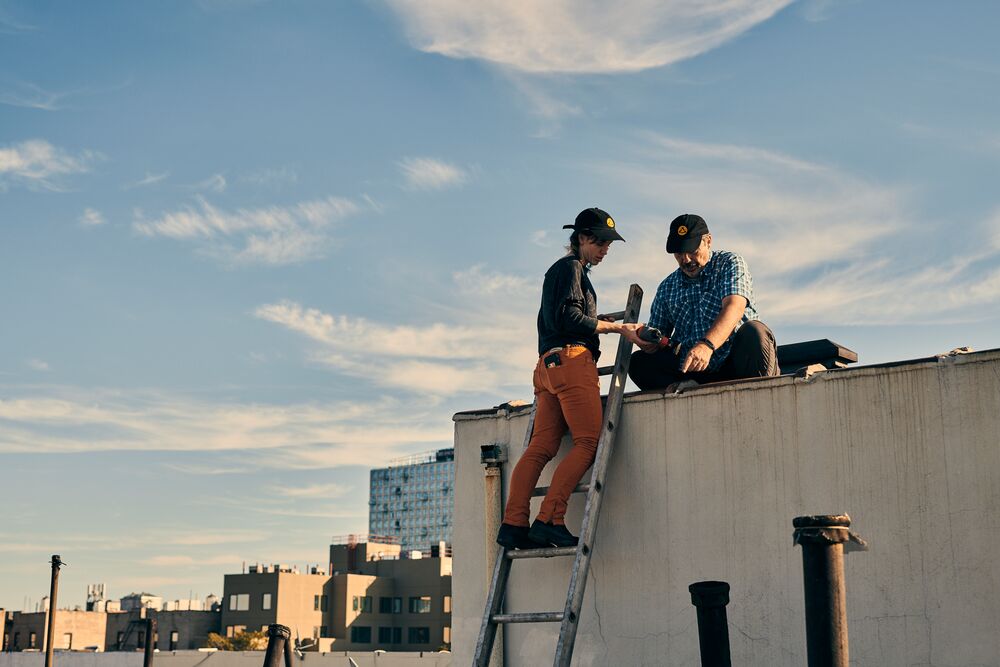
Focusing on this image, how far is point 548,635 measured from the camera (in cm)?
621

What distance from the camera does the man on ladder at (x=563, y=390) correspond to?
595 cm

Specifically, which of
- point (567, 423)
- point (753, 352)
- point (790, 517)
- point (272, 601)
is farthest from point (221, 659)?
point (790, 517)

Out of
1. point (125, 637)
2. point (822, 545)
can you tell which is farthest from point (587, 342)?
point (125, 637)

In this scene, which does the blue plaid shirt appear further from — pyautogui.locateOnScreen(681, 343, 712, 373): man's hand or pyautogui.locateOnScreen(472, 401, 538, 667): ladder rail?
pyautogui.locateOnScreen(472, 401, 538, 667): ladder rail

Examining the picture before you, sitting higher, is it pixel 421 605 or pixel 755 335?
pixel 755 335

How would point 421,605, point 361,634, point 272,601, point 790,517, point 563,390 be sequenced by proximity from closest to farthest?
point 790,517 → point 563,390 → point 272,601 → point 361,634 → point 421,605

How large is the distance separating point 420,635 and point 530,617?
112611mm

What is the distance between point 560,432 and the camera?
629 cm

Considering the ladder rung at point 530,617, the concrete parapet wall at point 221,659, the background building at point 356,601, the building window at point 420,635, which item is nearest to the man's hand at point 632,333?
the ladder rung at point 530,617

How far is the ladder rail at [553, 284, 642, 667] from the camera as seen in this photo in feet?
18.2

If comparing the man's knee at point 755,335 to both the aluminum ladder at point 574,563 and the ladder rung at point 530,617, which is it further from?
the ladder rung at point 530,617

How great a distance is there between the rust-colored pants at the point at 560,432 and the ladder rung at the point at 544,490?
0.05 m

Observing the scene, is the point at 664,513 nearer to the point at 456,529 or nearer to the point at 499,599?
the point at 499,599

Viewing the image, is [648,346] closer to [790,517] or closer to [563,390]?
[563,390]
